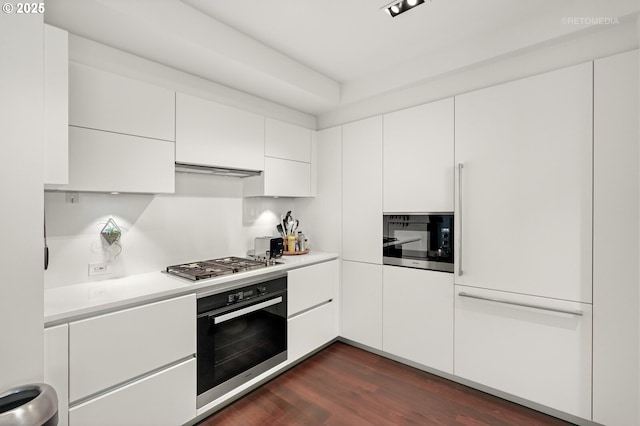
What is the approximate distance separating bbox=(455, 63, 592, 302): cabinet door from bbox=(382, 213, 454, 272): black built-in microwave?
0.12 meters

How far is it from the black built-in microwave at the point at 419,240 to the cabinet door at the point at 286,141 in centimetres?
106

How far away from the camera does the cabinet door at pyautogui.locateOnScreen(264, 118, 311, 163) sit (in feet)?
9.13

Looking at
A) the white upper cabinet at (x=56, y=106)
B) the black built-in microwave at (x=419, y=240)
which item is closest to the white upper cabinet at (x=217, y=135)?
the white upper cabinet at (x=56, y=106)

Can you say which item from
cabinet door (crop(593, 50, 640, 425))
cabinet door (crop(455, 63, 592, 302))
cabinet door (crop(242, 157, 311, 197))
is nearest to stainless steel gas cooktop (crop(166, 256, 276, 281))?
cabinet door (crop(242, 157, 311, 197))

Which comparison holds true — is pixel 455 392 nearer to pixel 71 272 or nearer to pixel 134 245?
pixel 134 245

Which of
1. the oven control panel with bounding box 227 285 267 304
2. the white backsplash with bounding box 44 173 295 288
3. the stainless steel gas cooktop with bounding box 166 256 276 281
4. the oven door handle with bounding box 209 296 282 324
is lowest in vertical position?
the oven door handle with bounding box 209 296 282 324

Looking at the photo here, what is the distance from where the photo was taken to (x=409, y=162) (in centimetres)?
262

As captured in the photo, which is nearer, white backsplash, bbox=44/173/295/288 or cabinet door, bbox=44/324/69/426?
cabinet door, bbox=44/324/69/426

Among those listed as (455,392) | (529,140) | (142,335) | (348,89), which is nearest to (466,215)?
(529,140)

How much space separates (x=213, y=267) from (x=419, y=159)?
186 cm

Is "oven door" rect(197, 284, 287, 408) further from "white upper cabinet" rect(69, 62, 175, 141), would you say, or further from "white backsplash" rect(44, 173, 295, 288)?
"white upper cabinet" rect(69, 62, 175, 141)

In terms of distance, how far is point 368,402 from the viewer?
2.20 metres

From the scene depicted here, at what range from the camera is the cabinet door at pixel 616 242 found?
1.74m

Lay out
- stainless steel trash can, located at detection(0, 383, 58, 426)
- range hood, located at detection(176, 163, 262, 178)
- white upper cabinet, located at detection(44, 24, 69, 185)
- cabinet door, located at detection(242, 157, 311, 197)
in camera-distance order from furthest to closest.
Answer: cabinet door, located at detection(242, 157, 311, 197) → range hood, located at detection(176, 163, 262, 178) → white upper cabinet, located at detection(44, 24, 69, 185) → stainless steel trash can, located at detection(0, 383, 58, 426)
